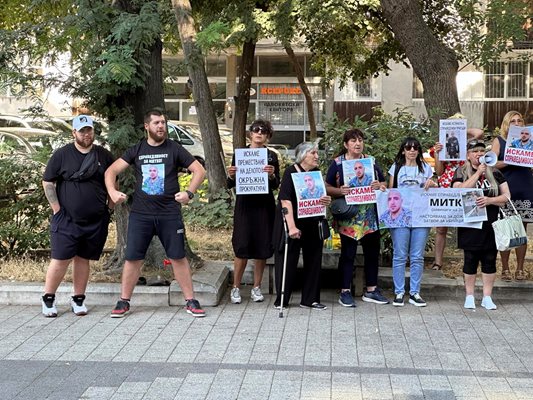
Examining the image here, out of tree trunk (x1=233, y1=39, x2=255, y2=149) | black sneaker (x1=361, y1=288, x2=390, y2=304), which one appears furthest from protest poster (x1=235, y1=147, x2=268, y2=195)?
tree trunk (x1=233, y1=39, x2=255, y2=149)

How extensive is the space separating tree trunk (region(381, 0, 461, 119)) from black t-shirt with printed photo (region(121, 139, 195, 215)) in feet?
14.6

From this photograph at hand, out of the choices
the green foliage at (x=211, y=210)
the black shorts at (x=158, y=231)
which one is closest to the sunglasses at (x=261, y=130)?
the black shorts at (x=158, y=231)

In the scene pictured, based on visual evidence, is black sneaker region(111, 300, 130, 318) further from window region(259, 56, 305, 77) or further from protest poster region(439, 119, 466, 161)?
window region(259, 56, 305, 77)

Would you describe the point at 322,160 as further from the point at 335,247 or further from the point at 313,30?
the point at 313,30

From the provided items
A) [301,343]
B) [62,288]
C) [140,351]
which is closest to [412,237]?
[301,343]

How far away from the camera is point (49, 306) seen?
7.49m

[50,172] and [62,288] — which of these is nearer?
[50,172]

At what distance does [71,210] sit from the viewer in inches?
293

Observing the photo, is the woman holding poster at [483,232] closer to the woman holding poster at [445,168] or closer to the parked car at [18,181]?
the woman holding poster at [445,168]

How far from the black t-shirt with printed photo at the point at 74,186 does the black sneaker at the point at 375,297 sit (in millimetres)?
2869

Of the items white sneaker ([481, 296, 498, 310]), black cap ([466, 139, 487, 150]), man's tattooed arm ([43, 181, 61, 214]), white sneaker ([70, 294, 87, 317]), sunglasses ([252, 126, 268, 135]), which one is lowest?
white sneaker ([481, 296, 498, 310])

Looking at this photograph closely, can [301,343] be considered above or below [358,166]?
below

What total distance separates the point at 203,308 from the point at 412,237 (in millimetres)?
2246

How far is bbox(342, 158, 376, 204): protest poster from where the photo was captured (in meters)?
7.88
